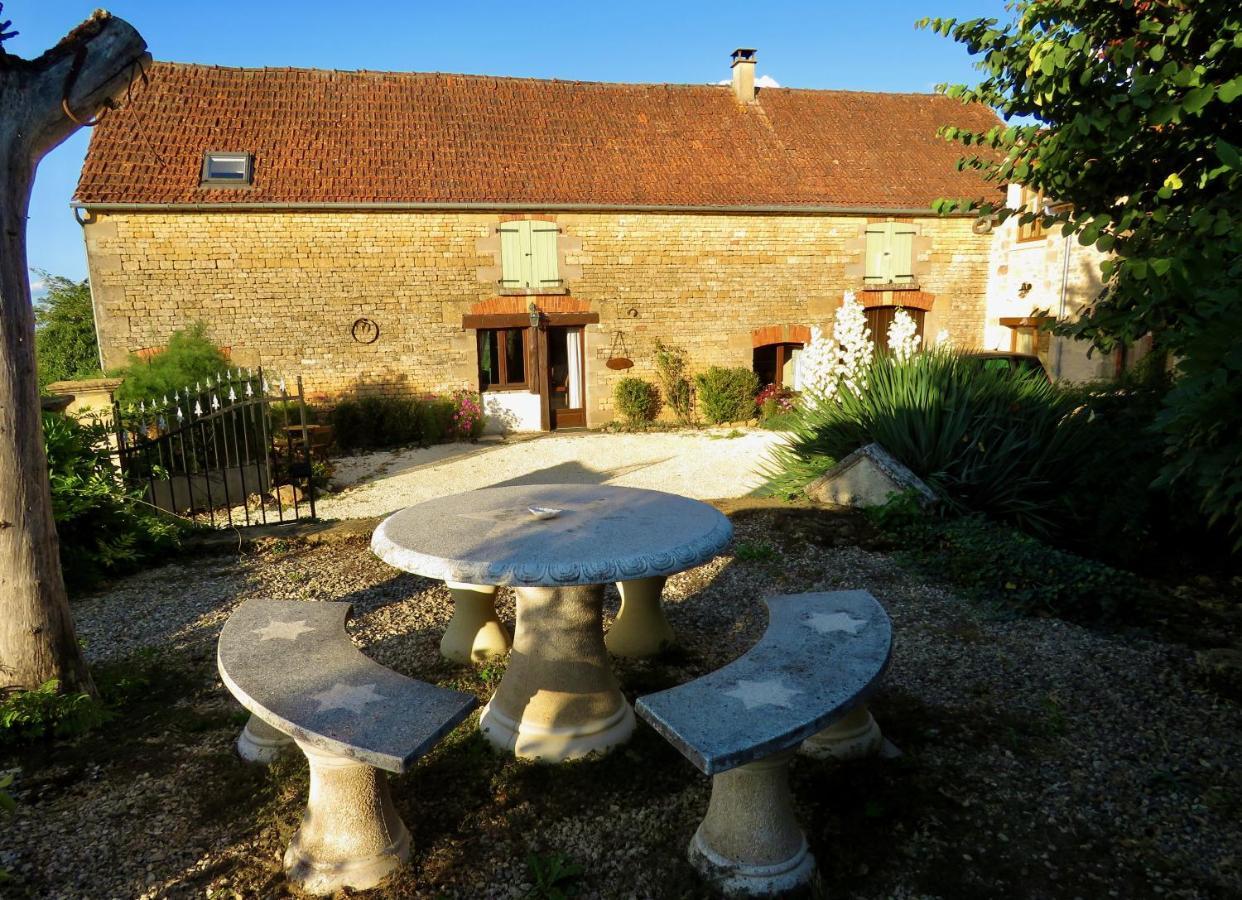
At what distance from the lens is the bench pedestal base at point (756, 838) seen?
7.55 ft

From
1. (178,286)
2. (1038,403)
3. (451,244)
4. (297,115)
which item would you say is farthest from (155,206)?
(1038,403)

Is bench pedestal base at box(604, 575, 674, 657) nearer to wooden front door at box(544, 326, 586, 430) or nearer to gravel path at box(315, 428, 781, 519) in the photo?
gravel path at box(315, 428, 781, 519)

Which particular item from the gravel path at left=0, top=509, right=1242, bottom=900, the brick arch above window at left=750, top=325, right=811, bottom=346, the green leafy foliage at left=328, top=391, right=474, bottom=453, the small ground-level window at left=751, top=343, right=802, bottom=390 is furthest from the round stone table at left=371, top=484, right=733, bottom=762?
the small ground-level window at left=751, top=343, right=802, bottom=390

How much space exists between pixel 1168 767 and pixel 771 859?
1711 millimetres

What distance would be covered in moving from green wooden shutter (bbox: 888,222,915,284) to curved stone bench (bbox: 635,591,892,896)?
12455 millimetres

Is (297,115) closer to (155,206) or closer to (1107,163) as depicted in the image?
(155,206)

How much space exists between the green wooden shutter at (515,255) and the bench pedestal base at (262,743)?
32.9 ft

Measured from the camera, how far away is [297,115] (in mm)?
12336

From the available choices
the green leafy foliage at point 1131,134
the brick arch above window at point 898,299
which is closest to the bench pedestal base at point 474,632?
the green leafy foliage at point 1131,134

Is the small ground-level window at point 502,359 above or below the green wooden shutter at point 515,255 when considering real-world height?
below

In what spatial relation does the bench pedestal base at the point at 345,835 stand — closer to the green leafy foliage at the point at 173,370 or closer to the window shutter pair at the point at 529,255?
the green leafy foliage at the point at 173,370

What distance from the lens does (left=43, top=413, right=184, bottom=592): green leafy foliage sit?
498cm

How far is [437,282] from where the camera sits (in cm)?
1204

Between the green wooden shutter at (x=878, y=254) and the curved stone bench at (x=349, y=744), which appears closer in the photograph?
the curved stone bench at (x=349, y=744)
